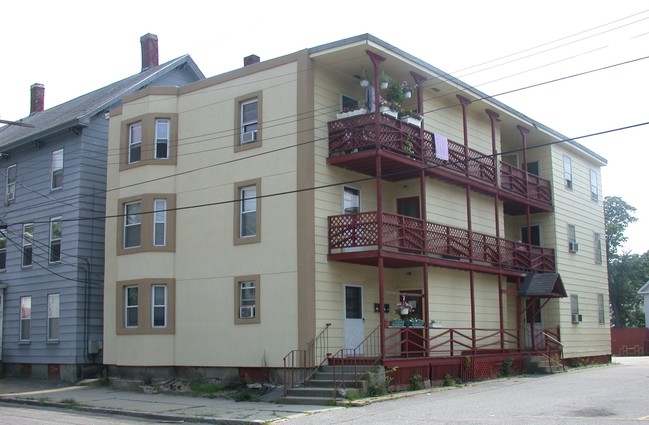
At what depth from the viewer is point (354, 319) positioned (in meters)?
22.7

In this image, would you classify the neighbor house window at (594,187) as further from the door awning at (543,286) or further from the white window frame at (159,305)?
the white window frame at (159,305)

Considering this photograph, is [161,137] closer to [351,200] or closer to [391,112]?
[351,200]

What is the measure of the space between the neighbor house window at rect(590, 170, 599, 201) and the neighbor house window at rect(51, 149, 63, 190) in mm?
24434

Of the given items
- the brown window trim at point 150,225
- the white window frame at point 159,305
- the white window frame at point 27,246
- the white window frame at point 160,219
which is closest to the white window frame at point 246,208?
the brown window trim at point 150,225

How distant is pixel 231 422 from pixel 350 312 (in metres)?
7.32

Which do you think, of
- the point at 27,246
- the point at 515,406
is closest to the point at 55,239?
the point at 27,246

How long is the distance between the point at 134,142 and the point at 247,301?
7363 millimetres

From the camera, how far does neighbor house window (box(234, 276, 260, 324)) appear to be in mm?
22312

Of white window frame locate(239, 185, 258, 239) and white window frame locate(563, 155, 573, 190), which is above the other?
white window frame locate(563, 155, 573, 190)

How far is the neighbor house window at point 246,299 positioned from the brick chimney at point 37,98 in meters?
20.4

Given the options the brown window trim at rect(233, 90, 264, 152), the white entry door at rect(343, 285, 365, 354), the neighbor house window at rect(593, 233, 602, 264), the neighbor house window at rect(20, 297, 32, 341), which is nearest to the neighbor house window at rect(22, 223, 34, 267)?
the neighbor house window at rect(20, 297, 32, 341)

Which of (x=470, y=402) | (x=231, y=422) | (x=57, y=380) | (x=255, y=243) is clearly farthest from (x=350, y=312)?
(x=57, y=380)

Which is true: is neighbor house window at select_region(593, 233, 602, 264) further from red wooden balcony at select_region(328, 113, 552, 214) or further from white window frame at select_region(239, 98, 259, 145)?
white window frame at select_region(239, 98, 259, 145)

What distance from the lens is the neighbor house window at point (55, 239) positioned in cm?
2802
